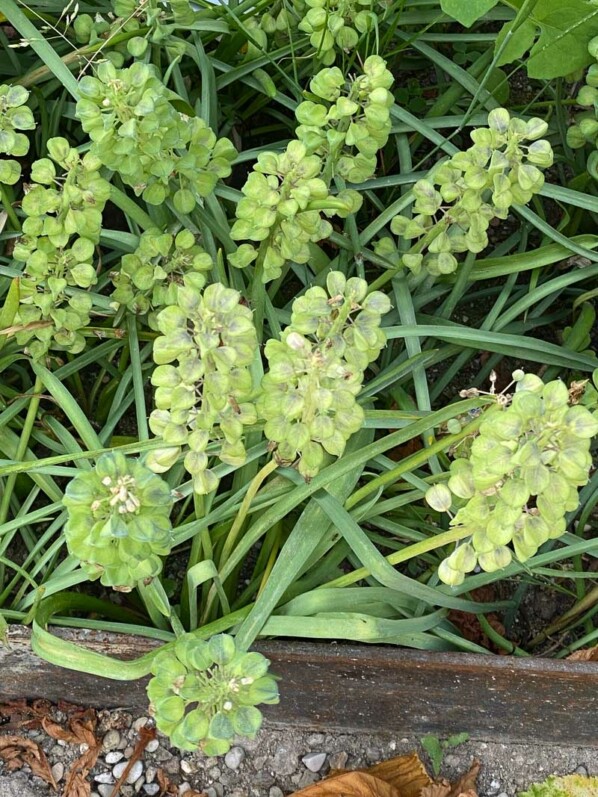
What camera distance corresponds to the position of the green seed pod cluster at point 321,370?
760 mm

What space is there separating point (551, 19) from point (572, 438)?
2.34 ft

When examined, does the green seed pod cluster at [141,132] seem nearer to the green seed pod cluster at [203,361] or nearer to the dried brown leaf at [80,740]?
the green seed pod cluster at [203,361]

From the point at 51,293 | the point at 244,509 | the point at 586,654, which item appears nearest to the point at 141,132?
the point at 51,293

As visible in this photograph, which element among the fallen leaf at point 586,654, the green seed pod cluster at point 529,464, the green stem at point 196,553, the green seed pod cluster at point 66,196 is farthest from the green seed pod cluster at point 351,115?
the fallen leaf at point 586,654

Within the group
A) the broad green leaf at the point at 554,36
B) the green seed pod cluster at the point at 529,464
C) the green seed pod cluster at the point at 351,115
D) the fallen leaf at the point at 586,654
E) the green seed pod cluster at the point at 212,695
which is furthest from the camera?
the fallen leaf at the point at 586,654

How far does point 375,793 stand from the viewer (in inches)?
53.7

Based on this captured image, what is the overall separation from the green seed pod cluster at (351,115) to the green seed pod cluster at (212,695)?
543 millimetres

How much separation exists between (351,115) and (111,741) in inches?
41.6

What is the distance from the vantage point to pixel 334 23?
109cm

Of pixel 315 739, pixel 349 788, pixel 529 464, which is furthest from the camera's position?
pixel 315 739

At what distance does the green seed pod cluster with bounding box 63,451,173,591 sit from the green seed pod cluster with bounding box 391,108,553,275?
49 centimetres

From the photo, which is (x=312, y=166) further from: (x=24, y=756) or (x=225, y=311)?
(x=24, y=756)

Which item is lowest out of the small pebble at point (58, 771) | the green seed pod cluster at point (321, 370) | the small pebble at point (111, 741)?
the small pebble at point (58, 771)

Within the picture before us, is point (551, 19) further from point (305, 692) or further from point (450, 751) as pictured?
point (450, 751)
